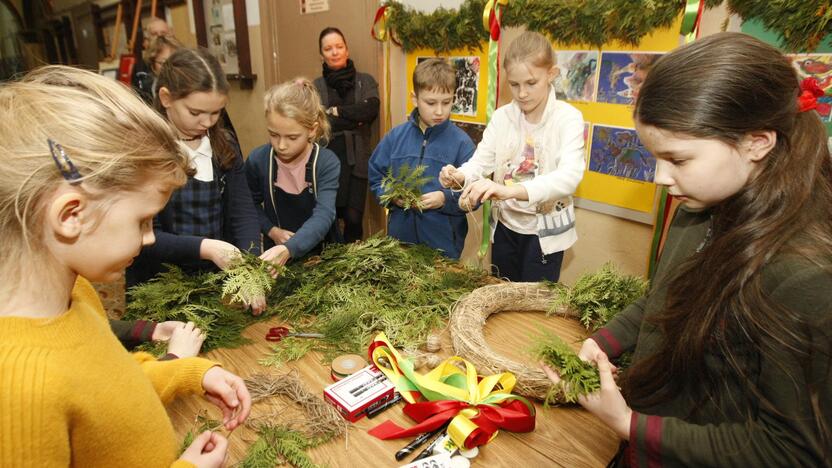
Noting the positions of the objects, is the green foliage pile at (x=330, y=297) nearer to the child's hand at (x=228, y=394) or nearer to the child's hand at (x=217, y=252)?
the child's hand at (x=217, y=252)

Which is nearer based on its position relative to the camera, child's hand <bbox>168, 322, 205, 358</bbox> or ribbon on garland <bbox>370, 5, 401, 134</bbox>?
child's hand <bbox>168, 322, 205, 358</bbox>

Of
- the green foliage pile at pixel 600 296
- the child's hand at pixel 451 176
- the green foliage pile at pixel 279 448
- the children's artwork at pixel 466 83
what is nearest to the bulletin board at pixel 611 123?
the children's artwork at pixel 466 83

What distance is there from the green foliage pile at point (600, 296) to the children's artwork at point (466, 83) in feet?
7.53

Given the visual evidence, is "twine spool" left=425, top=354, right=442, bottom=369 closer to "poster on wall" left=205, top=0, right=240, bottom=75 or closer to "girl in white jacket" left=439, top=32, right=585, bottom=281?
"girl in white jacket" left=439, top=32, right=585, bottom=281

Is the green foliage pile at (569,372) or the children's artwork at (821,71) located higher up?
the children's artwork at (821,71)

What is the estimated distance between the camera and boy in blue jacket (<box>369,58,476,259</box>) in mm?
2939

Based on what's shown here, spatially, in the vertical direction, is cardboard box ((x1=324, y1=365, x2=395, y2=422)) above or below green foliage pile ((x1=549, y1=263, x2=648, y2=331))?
below

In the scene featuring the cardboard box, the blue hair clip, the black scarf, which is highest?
the black scarf

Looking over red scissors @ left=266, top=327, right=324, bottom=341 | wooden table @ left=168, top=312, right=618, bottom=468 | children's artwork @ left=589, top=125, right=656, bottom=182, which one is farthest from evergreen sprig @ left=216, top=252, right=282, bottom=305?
children's artwork @ left=589, top=125, right=656, bottom=182

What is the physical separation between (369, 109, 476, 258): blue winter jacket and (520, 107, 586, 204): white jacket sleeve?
0.72 m

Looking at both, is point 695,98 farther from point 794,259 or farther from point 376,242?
point 376,242

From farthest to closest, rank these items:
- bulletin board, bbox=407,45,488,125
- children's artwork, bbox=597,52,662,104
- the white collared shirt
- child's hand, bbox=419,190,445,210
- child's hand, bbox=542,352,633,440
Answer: bulletin board, bbox=407,45,488,125
children's artwork, bbox=597,52,662,104
child's hand, bbox=419,190,445,210
the white collared shirt
child's hand, bbox=542,352,633,440

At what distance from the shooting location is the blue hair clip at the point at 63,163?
0.78 m

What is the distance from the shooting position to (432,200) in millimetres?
2678
